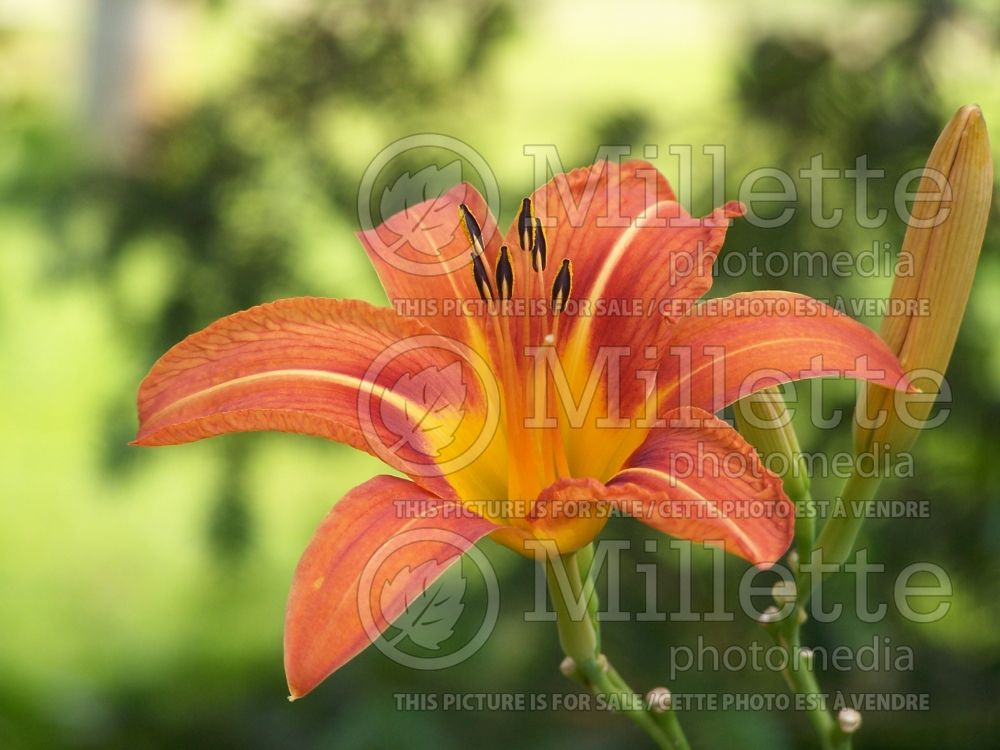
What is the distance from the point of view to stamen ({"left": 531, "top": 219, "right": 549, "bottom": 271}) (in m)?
1.27

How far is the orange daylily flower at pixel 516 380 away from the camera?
100cm

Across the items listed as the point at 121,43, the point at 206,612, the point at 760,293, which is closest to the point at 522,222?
the point at 760,293

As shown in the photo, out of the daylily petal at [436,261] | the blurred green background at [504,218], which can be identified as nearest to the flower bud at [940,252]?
the daylily petal at [436,261]

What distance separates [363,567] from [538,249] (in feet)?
1.48

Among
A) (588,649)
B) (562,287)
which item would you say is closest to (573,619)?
(588,649)

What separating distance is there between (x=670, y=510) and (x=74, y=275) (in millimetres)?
2164

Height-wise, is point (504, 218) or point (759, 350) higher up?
point (759, 350)

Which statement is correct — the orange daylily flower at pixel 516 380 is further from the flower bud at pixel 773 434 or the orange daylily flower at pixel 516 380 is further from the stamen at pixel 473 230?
the flower bud at pixel 773 434

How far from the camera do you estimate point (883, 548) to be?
8.08 ft

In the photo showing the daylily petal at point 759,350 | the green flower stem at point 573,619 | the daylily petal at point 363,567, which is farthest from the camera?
the green flower stem at point 573,619

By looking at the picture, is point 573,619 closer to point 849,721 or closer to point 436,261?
point 849,721

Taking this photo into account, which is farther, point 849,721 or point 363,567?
point 849,721

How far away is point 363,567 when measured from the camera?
1.01 m

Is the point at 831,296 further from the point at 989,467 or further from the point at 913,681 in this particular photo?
the point at 913,681
